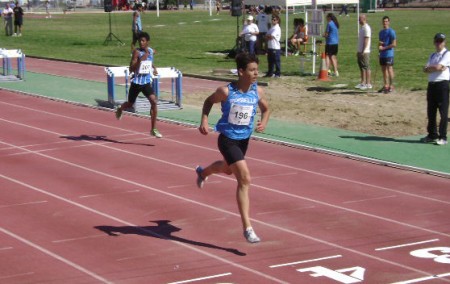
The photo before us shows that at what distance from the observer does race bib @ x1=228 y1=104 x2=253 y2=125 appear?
1023 cm

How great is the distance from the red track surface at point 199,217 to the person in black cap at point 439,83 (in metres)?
2.35

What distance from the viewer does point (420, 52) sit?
1391 inches

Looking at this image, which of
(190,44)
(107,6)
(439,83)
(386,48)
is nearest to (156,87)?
(386,48)

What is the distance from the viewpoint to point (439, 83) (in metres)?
16.5

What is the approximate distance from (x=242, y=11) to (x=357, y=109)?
14667mm

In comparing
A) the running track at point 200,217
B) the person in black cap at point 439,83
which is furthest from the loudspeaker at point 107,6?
the person in black cap at point 439,83

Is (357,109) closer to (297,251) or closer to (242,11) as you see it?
(297,251)

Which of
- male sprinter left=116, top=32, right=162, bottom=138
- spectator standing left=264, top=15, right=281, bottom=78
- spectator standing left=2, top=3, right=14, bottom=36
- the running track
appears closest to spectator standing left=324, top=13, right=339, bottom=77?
spectator standing left=264, top=15, right=281, bottom=78

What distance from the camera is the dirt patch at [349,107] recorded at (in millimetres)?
19078

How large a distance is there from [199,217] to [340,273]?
2.79 meters

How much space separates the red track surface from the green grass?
10789mm

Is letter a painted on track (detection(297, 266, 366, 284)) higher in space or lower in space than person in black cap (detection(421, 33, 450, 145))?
lower

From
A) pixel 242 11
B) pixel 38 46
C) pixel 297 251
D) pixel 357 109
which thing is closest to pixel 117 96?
pixel 357 109

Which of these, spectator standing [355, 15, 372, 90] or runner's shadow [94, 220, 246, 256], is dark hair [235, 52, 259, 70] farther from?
spectator standing [355, 15, 372, 90]
